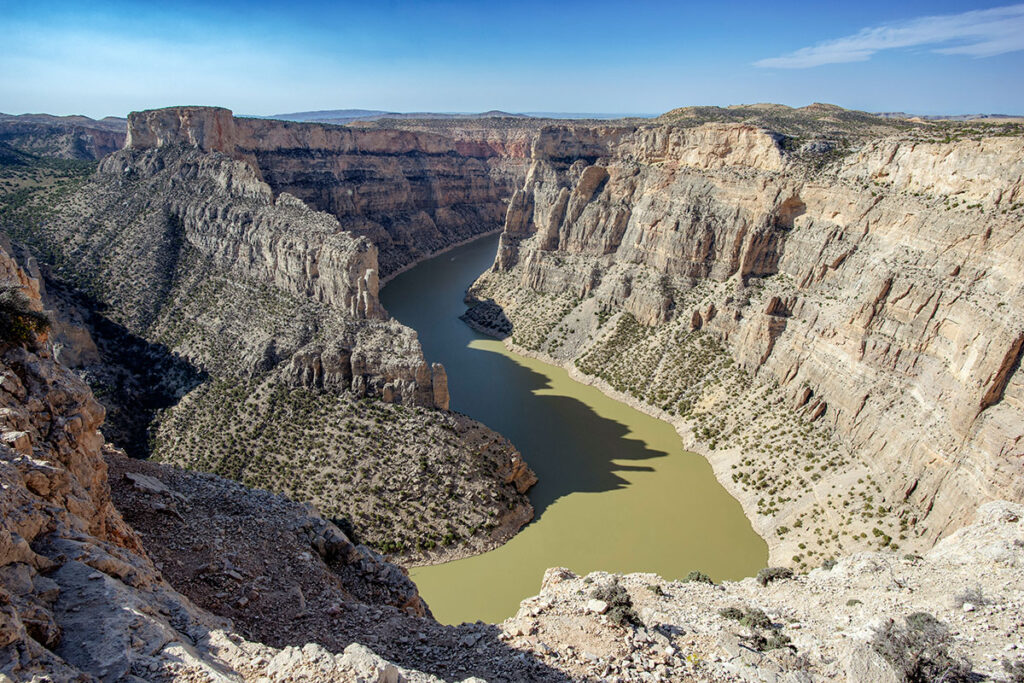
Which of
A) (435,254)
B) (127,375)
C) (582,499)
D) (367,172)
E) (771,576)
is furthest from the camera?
(367,172)

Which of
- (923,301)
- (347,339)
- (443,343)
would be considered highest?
(923,301)

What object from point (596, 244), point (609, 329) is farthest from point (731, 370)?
point (596, 244)

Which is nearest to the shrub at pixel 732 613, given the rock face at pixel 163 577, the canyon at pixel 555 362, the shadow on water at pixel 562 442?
the canyon at pixel 555 362

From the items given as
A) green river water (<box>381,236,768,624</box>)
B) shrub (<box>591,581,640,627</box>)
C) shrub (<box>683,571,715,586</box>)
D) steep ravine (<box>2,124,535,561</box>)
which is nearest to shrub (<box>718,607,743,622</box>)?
shrub (<box>591,581,640,627</box>)

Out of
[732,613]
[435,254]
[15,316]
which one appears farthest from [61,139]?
[732,613]

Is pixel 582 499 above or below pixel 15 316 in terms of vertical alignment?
below

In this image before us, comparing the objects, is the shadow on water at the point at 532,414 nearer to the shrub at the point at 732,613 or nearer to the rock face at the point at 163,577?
the shrub at the point at 732,613

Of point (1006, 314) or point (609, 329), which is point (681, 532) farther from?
point (609, 329)

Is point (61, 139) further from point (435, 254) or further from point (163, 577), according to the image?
point (163, 577)
